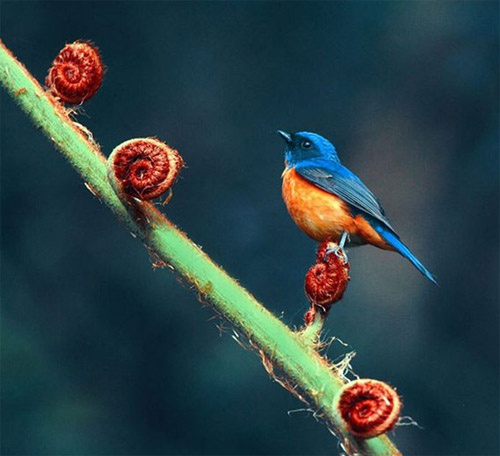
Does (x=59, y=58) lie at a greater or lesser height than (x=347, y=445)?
greater

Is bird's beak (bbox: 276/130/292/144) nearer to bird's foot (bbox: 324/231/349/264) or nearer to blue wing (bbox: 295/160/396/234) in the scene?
blue wing (bbox: 295/160/396/234)

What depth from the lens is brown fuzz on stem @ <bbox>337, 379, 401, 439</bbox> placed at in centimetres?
70

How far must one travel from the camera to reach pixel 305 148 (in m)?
1.63

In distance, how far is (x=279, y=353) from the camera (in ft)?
2.56

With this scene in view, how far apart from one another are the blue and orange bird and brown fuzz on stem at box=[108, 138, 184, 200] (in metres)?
0.60

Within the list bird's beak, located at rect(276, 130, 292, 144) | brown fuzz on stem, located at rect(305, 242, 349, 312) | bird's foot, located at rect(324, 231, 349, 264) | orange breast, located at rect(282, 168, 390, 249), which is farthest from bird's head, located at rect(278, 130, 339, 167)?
brown fuzz on stem, located at rect(305, 242, 349, 312)

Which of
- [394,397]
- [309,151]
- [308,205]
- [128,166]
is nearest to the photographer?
[394,397]

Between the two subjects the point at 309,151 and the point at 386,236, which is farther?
the point at 309,151

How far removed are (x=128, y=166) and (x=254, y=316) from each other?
0.69ft

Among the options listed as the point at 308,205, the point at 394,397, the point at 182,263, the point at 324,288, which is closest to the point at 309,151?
the point at 308,205

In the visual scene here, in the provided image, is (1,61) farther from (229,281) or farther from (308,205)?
(308,205)

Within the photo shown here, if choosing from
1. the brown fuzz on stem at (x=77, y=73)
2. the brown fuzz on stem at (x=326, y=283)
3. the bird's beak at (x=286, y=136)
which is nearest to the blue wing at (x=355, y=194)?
the bird's beak at (x=286, y=136)

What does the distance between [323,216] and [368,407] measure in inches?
28.4

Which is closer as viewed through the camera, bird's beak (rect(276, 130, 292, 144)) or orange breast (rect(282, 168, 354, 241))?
orange breast (rect(282, 168, 354, 241))
